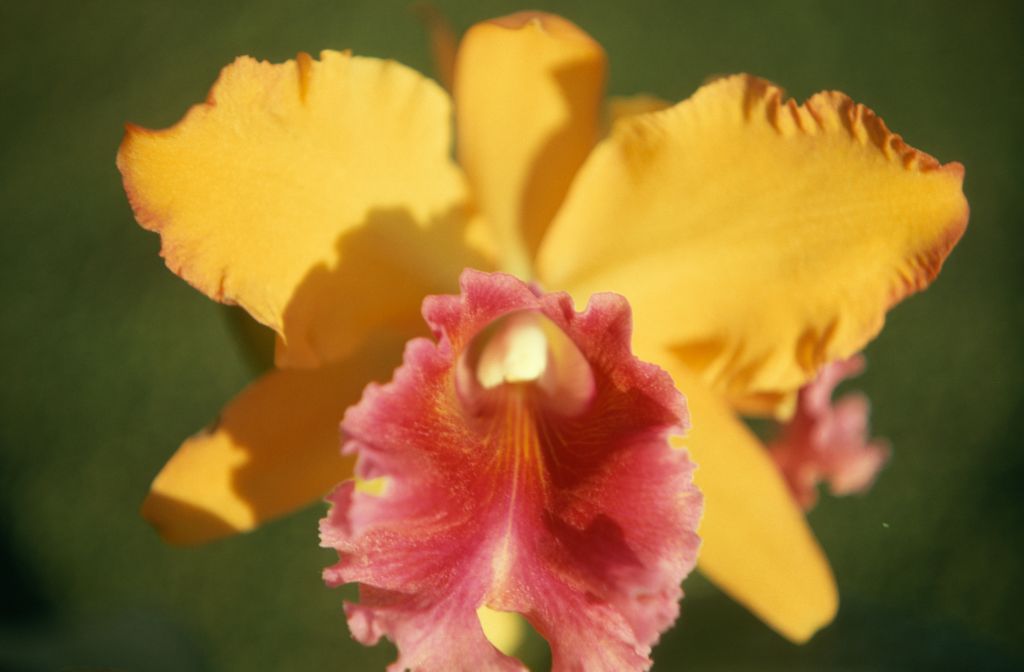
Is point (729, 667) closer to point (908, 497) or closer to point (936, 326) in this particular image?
point (908, 497)

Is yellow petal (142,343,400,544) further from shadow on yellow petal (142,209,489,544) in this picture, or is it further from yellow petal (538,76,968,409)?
yellow petal (538,76,968,409)

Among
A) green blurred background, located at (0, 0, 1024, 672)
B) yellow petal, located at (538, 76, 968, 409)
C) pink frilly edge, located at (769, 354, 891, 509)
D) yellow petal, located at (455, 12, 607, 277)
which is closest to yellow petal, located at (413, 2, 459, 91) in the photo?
yellow petal, located at (455, 12, 607, 277)

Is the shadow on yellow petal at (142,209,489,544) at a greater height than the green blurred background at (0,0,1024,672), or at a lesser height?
greater

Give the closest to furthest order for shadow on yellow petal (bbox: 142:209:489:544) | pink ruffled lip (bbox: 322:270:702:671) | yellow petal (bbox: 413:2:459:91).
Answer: pink ruffled lip (bbox: 322:270:702:671) → shadow on yellow petal (bbox: 142:209:489:544) → yellow petal (bbox: 413:2:459:91)

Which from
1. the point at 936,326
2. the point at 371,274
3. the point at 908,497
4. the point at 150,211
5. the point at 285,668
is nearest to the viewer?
the point at 150,211

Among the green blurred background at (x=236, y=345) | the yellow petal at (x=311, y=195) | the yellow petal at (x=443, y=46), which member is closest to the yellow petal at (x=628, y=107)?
the yellow petal at (x=443, y=46)

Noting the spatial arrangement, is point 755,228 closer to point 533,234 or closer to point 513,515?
point 533,234

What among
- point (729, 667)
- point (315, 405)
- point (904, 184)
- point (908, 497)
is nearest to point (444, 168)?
point (315, 405)

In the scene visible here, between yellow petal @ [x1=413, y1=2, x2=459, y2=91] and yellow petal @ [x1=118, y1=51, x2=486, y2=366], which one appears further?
yellow petal @ [x1=413, y1=2, x2=459, y2=91]

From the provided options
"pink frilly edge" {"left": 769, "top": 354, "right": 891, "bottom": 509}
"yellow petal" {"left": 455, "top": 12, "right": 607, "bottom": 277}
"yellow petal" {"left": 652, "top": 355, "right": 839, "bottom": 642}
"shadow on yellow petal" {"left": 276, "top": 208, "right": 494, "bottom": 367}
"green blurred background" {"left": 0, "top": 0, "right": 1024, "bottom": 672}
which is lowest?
"green blurred background" {"left": 0, "top": 0, "right": 1024, "bottom": 672}

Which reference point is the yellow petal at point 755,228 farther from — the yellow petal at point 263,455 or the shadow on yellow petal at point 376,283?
the yellow petal at point 263,455
